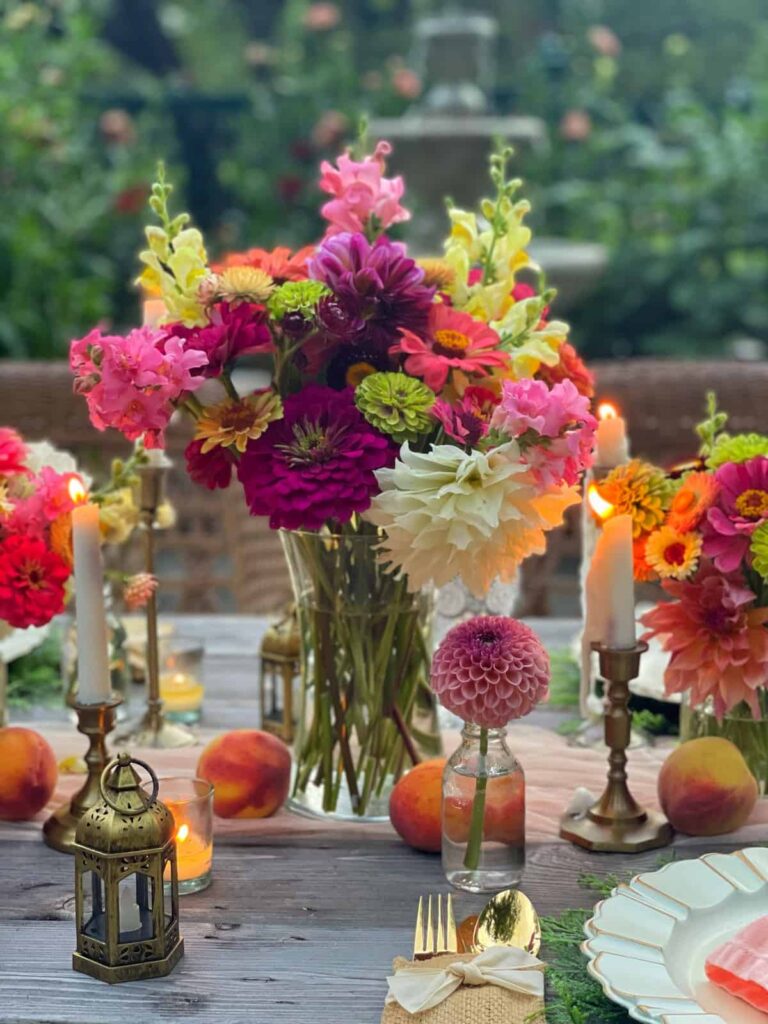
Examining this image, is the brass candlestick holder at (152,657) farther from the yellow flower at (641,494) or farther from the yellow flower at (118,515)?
the yellow flower at (641,494)

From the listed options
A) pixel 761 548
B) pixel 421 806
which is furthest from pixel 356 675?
pixel 761 548

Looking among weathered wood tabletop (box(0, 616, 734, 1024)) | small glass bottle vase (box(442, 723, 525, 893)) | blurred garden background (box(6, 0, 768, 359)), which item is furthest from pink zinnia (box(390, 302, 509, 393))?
blurred garden background (box(6, 0, 768, 359))

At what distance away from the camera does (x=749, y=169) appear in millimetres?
4270

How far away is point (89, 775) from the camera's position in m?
1.08

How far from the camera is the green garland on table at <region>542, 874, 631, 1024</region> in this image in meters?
0.85

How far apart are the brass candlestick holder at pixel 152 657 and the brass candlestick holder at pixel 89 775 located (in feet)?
0.55

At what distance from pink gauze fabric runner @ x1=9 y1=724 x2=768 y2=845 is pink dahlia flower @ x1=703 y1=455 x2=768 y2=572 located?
217 mm

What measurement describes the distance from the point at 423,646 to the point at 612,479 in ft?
0.65

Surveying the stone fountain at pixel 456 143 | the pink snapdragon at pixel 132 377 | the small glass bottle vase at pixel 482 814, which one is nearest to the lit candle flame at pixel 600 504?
the small glass bottle vase at pixel 482 814

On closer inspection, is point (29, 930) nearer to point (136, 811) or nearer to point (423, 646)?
point (136, 811)

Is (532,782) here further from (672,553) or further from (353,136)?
(353,136)

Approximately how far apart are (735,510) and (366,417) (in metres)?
0.30

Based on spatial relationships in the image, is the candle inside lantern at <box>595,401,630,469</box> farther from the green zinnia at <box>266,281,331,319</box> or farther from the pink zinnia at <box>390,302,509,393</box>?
the green zinnia at <box>266,281,331,319</box>

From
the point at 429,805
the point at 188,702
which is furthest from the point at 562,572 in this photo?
the point at 429,805
